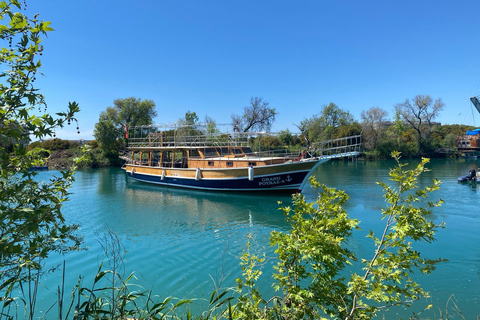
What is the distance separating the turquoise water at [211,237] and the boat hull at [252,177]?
0.79 m

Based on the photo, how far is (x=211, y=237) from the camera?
10.4 meters

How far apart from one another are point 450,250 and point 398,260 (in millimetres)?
8131

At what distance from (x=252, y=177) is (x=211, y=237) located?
8.45m

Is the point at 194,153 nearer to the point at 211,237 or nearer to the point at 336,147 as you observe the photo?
the point at 336,147

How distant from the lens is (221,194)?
65.6 ft

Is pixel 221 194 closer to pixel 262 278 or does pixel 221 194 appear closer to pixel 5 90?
pixel 262 278

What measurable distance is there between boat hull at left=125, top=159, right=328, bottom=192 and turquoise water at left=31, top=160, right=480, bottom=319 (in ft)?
2.61

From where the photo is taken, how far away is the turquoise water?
260 inches

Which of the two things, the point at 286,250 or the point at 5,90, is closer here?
the point at 5,90

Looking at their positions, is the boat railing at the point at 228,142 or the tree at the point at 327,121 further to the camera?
the tree at the point at 327,121

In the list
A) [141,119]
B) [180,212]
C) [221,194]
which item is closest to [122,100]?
[141,119]

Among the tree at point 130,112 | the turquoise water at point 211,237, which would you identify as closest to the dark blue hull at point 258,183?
the turquoise water at point 211,237

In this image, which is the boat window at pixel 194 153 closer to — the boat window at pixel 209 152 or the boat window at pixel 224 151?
the boat window at pixel 209 152

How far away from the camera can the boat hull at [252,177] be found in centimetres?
1819
